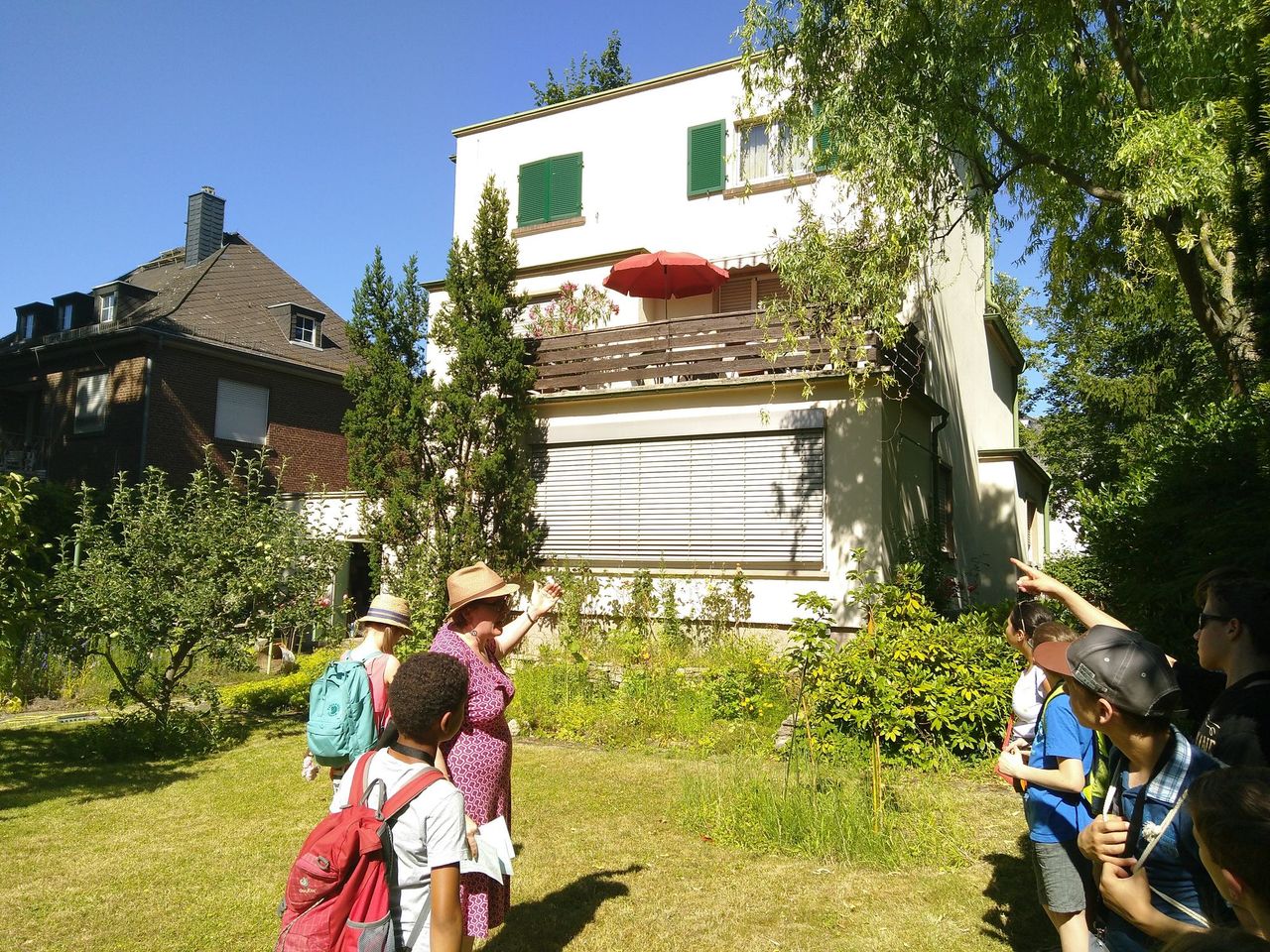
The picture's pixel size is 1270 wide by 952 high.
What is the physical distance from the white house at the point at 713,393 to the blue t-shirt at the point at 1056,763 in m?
8.68

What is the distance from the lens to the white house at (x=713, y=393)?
12859 mm

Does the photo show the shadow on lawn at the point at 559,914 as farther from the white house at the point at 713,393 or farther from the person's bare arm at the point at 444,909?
the white house at the point at 713,393

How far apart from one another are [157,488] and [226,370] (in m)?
17.3

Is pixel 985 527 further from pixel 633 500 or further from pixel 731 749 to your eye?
pixel 731 749

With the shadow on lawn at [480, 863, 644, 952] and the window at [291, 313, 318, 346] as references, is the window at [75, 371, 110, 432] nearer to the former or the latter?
the window at [291, 313, 318, 346]

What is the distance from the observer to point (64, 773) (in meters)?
8.97

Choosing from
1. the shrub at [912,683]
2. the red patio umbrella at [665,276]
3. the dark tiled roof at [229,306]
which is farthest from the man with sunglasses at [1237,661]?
the dark tiled roof at [229,306]

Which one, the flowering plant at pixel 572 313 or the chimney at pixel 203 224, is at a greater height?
the chimney at pixel 203 224

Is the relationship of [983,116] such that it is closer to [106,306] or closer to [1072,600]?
[1072,600]

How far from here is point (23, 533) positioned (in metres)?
8.35

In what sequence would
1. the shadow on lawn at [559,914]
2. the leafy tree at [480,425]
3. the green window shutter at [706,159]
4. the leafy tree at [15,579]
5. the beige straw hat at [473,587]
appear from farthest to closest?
1. the green window shutter at [706,159]
2. the leafy tree at [480,425]
3. the leafy tree at [15,579]
4. the shadow on lawn at [559,914]
5. the beige straw hat at [473,587]

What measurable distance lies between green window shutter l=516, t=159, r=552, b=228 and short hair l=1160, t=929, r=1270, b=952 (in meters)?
18.2

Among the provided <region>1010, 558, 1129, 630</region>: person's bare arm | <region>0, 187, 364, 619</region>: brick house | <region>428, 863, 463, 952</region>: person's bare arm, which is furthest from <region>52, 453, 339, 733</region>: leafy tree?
<region>0, 187, 364, 619</region>: brick house

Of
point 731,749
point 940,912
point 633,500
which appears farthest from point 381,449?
point 940,912
